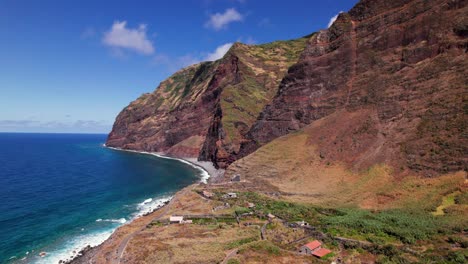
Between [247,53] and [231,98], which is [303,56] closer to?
[231,98]

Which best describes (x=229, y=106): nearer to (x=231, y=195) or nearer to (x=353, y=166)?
(x=231, y=195)

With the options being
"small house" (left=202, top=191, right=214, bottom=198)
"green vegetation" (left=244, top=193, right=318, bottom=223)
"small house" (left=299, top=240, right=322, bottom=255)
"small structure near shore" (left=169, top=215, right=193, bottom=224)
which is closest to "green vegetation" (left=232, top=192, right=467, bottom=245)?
"green vegetation" (left=244, top=193, right=318, bottom=223)

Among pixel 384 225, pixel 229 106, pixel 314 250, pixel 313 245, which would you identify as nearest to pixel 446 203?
pixel 384 225

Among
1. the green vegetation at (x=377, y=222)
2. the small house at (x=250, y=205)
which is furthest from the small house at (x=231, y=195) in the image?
the green vegetation at (x=377, y=222)

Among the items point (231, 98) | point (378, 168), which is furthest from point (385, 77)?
point (231, 98)

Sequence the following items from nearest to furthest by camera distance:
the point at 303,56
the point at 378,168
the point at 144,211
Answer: the point at 378,168 → the point at 144,211 → the point at 303,56

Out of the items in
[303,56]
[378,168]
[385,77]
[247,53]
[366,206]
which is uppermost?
[247,53]
